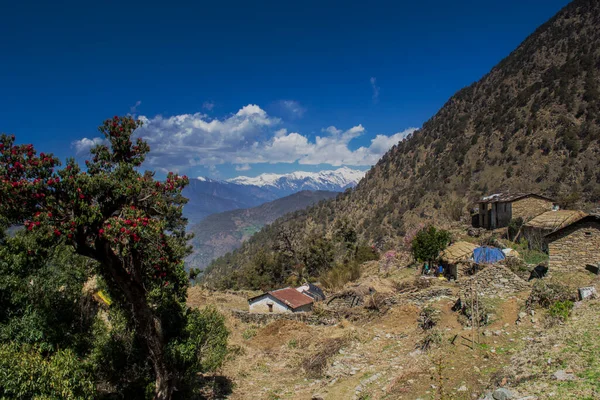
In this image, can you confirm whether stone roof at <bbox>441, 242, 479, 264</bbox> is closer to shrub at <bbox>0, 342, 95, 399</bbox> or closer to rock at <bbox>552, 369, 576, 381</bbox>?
rock at <bbox>552, 369, 576, 381</bbox>

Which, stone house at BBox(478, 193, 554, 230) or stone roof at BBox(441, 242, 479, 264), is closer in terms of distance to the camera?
stone roof at BBox(441, 242, 479, 264)

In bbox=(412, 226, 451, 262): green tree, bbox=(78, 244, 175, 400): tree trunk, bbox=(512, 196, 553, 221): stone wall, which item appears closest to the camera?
bbox=(78, 244, 175, 400): tree trunk

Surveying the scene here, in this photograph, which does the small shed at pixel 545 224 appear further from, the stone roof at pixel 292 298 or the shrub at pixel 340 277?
the stone roof at pixel 292 298

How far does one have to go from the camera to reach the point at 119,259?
9.66 m

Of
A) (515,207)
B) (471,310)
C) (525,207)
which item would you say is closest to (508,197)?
(515,207)

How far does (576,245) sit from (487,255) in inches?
235

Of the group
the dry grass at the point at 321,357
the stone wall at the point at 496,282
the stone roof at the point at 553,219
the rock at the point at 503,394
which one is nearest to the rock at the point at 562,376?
the rock at the point at 503,394

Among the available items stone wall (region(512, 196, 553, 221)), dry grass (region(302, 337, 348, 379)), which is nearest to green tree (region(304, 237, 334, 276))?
stone wall (region(512, 196, 553, 221))

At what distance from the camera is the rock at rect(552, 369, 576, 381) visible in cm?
780

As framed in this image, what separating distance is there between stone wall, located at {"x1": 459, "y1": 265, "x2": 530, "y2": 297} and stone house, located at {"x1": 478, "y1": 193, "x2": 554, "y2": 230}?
22019 millimetres

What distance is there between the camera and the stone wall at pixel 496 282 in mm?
16891

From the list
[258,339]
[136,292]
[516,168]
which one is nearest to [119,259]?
[136,292]

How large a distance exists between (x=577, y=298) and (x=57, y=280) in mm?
17911

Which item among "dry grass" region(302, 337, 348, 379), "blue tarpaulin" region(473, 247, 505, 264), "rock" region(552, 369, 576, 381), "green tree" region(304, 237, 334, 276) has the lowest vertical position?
"green tree" region(304, 237, 334, 276)
